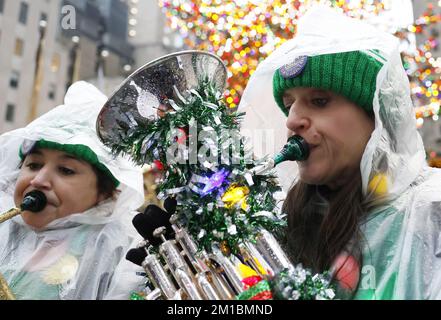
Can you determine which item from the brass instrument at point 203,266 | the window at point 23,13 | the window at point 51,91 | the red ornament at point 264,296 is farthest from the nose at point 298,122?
the window at point 51,91

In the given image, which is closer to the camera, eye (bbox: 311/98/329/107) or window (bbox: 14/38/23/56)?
eye (bbox: 311/98/329/107)

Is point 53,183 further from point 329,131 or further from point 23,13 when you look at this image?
point 23,13

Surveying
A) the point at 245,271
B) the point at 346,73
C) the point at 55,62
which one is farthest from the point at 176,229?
the point at 55,62

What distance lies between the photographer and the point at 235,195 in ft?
4.68

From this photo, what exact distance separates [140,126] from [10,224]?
1.35 meters

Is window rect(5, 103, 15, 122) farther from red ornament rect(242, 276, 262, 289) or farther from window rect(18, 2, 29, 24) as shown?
red ornament rect(242, 276, 262, 289)

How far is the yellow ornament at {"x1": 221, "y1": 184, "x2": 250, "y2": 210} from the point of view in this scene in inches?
55.0

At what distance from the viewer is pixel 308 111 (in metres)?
1.69

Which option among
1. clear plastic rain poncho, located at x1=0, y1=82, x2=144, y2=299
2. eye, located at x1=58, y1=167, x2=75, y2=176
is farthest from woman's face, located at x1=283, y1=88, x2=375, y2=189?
eye, located at x1=58, y1=167, x2=75, y2=176

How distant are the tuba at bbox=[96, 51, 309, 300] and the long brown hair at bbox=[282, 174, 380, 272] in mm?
243

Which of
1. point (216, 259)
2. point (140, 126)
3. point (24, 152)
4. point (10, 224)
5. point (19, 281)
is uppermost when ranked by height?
point (140, 126)

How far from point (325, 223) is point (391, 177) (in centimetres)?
30
